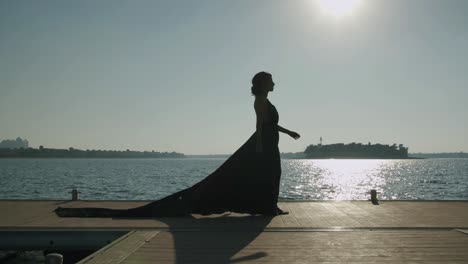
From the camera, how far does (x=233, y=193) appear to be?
33.6 feet

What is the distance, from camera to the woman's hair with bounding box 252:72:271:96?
10680mm

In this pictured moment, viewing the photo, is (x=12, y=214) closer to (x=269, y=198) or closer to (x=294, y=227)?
(x=269, y=198)

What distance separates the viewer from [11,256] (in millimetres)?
12703

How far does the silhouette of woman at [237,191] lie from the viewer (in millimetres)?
10203

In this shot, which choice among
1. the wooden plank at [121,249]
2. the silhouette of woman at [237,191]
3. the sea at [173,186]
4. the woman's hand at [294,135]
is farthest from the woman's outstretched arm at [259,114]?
the sea at [173,186]

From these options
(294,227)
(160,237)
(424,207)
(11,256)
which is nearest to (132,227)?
(160,237)

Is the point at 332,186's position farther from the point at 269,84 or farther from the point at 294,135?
the point at 269,84

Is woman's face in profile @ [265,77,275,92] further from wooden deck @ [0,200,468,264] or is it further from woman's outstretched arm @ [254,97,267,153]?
wooden deck @ [0,200,468,264]

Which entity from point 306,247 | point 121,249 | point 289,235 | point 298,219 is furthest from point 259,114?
point 121,249

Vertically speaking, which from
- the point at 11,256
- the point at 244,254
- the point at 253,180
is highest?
the point at 253,180

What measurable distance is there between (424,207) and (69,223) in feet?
27.9

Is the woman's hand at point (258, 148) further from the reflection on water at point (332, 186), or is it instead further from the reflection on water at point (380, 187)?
the reflection on water at point (332, 186)

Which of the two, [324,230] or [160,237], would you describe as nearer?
[160,237]

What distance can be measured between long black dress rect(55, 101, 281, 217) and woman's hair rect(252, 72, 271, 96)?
1041 mm
